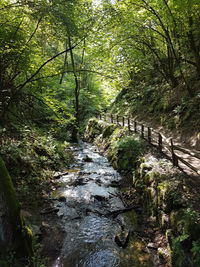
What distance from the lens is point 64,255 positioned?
4.99 metres

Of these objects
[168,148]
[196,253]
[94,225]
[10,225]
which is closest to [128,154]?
[168,148]

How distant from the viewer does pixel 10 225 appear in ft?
13.3

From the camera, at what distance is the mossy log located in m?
4.01

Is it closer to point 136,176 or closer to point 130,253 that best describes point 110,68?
point 136,176

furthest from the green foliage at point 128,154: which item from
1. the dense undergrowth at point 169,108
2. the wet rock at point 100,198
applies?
the dense undergrowth at point 169,108

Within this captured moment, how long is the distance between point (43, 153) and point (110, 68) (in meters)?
6.18

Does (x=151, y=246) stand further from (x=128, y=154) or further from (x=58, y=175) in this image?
(x=58, y=175)

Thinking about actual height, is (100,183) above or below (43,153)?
below

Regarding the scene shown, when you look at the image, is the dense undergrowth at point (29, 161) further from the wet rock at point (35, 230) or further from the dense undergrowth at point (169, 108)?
the dense undergrowth at point (169, 108)

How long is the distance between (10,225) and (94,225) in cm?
298

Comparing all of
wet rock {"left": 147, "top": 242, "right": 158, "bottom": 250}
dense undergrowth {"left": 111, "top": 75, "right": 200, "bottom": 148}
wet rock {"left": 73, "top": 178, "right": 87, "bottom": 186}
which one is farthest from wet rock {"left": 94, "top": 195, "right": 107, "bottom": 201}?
dense undergrowth {"left": 111, "top": 75, "right": 200, "bottom": 148}

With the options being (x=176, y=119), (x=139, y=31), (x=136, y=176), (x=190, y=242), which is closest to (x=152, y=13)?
(x=139, y=31)

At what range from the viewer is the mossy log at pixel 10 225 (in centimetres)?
401

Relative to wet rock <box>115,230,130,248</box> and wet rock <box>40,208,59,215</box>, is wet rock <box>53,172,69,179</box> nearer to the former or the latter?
wet rock <box>40,208,59,215</box>
